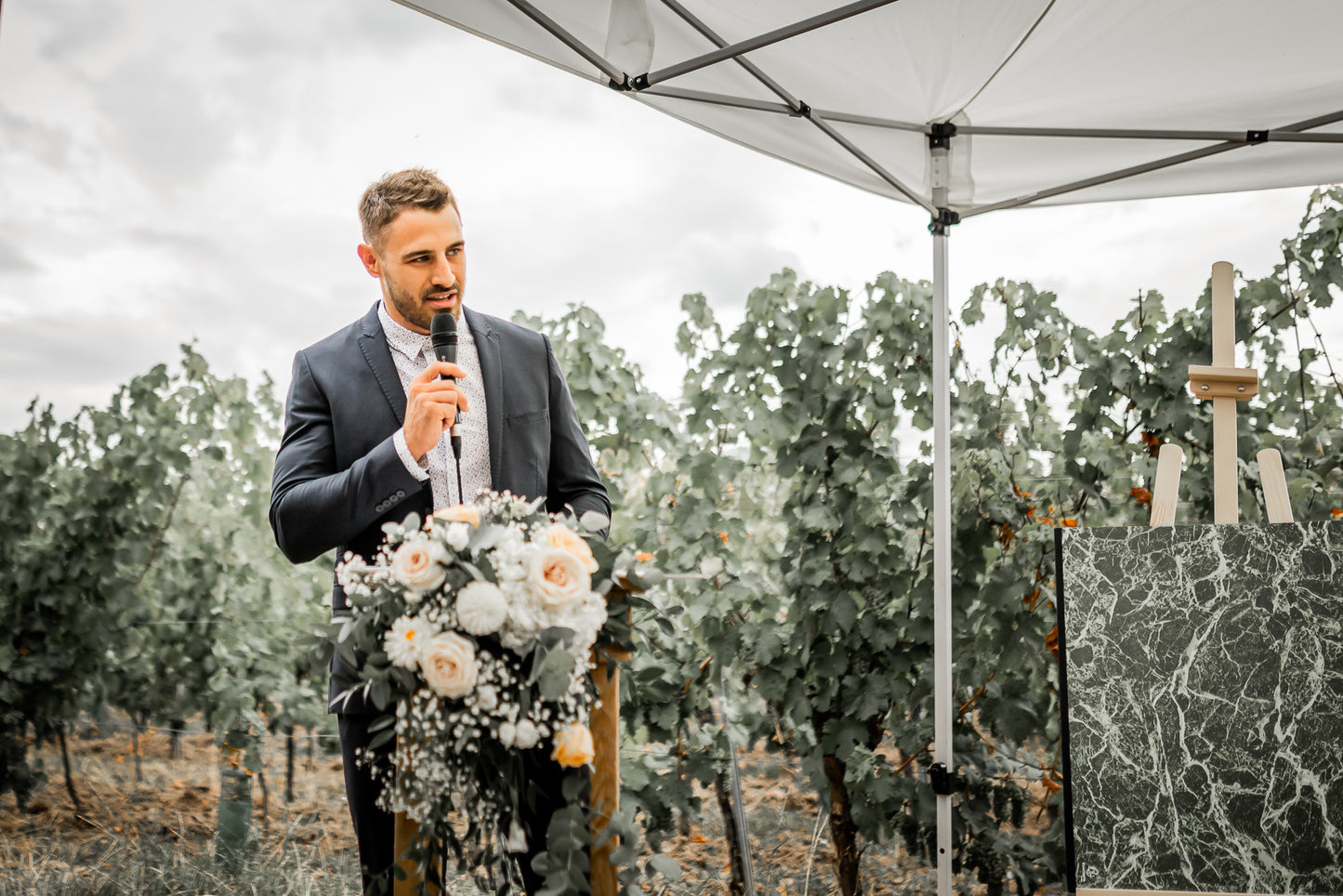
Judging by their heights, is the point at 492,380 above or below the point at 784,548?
above

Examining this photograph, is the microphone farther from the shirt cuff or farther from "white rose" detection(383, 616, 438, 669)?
"white rose" detection(383, 616, 438, 669)

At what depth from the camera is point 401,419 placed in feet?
6.42

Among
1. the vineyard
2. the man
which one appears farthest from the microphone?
the vineyard

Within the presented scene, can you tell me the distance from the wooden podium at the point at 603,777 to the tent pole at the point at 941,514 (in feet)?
4.62

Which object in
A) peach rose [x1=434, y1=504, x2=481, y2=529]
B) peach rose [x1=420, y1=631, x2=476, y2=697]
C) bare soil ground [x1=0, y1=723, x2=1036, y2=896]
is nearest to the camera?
peach rose [x1=420, y1=631, x2=476, y2=697]

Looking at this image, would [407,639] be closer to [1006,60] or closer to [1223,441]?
[1006,60]

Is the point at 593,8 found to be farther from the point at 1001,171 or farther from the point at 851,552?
the point at 851,552

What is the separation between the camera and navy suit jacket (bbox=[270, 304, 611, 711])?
181cm

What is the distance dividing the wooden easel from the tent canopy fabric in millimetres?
447

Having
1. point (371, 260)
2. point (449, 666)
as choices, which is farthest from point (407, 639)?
point (371, 260)

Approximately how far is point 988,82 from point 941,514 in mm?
1209

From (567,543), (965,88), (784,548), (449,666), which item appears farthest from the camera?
(784,548)

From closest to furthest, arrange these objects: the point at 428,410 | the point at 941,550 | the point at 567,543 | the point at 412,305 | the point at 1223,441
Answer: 1. the point at 567,543
2. the point at 428,410
3. the point at 412,305
4. the point at 1223,441
5. the point at 941,550

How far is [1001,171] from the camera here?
284 centimetres
